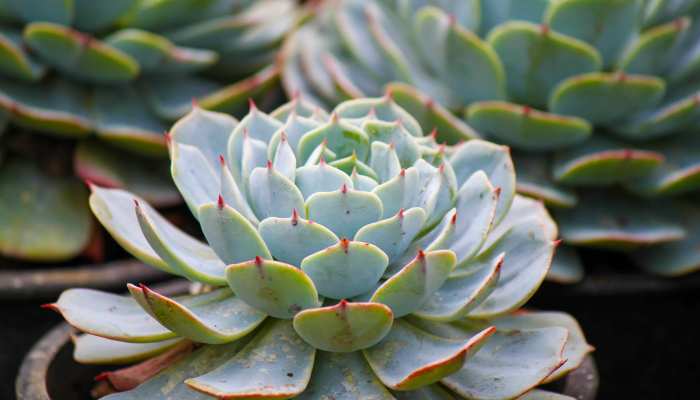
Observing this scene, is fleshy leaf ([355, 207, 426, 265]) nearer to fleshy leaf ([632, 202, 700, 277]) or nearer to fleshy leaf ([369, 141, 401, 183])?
fleshy leaf ([369, 141, 401, 183])

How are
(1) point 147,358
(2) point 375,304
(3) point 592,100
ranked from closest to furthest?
(2) point 375,304 → (1) point 147,358 → (3) point 592,100

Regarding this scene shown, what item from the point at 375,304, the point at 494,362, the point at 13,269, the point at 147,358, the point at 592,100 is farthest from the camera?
the point at 13,269

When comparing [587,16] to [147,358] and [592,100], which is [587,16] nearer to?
[592,100]

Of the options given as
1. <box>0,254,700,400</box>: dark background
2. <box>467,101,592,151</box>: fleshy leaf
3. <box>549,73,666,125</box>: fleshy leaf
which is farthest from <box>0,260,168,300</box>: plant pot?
<box>549,73,666,125</box>: fleshy leaf

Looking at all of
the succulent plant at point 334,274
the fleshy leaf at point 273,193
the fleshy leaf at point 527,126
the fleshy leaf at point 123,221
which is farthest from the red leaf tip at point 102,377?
the fleshy leaf at point 527,126

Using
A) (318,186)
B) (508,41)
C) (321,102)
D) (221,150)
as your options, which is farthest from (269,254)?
(321,102)

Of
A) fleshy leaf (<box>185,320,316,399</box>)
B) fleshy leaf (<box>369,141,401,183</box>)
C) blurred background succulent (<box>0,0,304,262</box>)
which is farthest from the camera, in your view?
blurred background succulent (<box>0,0,304,262</box>)

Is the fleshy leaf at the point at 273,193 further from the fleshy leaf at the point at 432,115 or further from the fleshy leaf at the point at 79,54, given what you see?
the fleshy leaf at the point at 79,54
